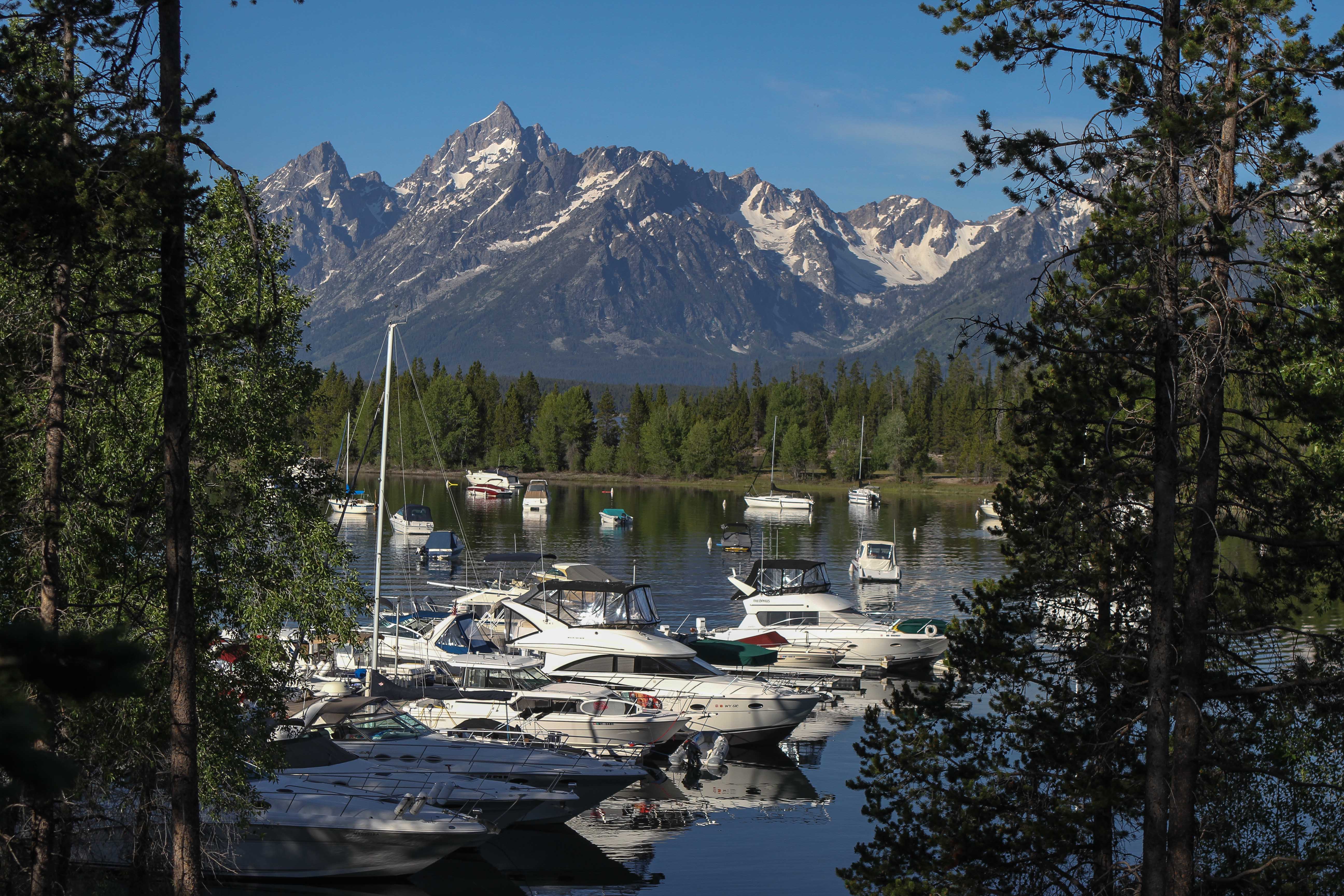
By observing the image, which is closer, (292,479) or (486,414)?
(292,479)

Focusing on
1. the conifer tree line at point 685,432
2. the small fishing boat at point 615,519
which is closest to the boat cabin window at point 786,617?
the small fishing boat at point 615,519

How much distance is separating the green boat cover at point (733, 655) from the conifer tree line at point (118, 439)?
23588 mm

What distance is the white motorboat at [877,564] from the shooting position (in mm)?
69125

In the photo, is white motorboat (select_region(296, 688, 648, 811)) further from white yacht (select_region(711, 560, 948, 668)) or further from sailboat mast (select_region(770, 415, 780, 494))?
sailboat mast (select_region(770, 415, 780, 494))

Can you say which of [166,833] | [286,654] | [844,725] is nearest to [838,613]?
[844,725]

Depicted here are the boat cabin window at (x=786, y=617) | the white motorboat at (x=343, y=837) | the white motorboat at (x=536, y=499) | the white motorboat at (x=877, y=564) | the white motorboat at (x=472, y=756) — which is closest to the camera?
the white motorboat at (x=343, y=837)

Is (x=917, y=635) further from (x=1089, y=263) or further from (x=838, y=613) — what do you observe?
(x=1089, y=263)

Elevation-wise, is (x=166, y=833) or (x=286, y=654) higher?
(x=286, y=654)

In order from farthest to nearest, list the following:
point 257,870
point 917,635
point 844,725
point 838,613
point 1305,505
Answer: point 838,613
point 917,635
point 844,725
point 257,870
point 1305,505

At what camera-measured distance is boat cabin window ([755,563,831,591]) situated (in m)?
48.0

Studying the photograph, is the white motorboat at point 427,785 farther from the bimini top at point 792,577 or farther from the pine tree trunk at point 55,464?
the bimini top at point 792,577

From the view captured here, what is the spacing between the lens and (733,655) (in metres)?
39.7

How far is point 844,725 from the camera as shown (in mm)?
35219

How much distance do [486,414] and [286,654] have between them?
174 meters
